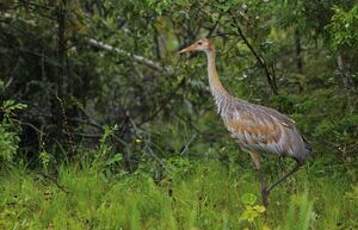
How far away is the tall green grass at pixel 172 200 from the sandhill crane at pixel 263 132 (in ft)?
1.02

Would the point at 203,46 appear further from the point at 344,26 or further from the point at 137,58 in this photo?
the point at 137,58

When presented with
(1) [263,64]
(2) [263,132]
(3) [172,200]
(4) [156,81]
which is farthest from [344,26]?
(4) [156,81]

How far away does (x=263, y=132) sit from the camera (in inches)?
316

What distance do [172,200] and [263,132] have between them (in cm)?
107

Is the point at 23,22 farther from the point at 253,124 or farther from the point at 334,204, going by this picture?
the point at 334,204

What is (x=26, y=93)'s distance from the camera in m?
11.9

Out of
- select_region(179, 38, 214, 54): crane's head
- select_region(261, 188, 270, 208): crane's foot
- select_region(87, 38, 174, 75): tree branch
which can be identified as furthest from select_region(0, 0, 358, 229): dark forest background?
select_region(261, 188, 270, 208): crane's foot

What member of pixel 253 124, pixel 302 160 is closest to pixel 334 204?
pixel 302 160

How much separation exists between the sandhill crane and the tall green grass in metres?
0.31

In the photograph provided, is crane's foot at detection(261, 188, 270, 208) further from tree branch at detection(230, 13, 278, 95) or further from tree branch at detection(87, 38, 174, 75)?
tree branch at detection(87, 38, 174, 75)

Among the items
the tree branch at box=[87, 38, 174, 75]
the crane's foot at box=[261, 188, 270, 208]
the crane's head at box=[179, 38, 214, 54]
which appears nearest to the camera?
the crane's foot at box=[261, 188, 270, 208]

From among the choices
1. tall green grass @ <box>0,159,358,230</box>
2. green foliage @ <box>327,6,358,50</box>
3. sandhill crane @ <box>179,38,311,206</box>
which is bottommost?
tall green grass @ <box>0,159,358,230</box>

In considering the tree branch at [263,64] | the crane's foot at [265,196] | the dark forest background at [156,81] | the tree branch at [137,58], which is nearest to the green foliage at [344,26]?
the dark forest background at [156,81]

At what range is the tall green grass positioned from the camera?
728 cm
